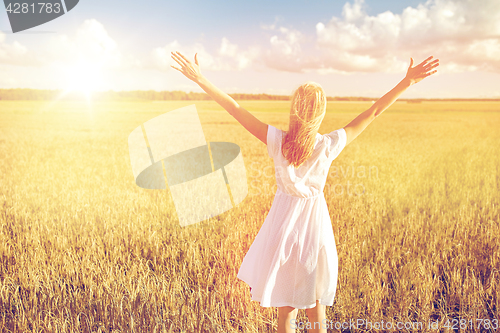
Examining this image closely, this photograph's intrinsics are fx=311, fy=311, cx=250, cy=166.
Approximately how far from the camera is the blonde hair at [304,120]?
187cm

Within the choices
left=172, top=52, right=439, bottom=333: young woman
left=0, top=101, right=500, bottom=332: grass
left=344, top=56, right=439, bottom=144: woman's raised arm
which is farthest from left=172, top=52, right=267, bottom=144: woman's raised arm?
left=0, top=101, right=500, bottom=332: grass

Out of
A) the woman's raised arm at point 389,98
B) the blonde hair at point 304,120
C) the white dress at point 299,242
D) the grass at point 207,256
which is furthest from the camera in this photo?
the grass at point 207,256

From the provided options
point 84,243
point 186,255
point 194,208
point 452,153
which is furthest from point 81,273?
point 452,153

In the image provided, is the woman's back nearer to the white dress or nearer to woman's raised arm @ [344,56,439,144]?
the white dress

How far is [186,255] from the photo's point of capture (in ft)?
11.9

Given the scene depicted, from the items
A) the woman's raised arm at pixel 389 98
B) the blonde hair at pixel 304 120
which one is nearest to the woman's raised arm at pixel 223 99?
the blonde hair at pixel 304 120

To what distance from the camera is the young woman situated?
194 centimetres

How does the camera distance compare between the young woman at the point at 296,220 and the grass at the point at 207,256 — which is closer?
the young woman at the point at 296,220

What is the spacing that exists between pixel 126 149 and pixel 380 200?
10.4 metres

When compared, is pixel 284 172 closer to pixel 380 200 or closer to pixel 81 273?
pixel 81 273

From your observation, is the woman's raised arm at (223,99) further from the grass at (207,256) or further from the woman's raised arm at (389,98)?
the grass at (207,256)

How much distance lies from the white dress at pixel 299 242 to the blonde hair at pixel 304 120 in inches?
3.4

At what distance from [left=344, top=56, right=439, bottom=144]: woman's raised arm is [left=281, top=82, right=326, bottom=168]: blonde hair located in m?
0.35

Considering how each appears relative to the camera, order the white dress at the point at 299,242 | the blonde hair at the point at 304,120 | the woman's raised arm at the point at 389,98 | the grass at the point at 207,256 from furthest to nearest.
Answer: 1. the grass at the point at 207,256
2. the woman's raised arm at the point at 389,98
3. the white dress at the point at 299,242
4. the blonde hair at the point at 304,120
